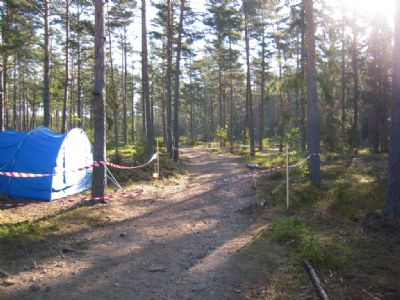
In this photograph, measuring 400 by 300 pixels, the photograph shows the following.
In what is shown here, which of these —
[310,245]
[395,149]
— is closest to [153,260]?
[310,245]

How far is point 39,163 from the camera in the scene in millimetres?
11977

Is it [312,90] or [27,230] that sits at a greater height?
[312,90]

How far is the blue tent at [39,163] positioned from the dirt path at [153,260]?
244cm

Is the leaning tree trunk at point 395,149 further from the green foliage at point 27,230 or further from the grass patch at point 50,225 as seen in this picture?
the green foliage at point 27,230

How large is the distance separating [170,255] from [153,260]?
377 millimetres

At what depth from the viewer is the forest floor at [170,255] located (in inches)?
216

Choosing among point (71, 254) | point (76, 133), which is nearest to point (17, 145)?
point (76, 133)

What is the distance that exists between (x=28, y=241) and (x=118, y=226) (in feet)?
7.17

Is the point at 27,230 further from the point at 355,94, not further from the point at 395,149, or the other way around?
the point at 355,94

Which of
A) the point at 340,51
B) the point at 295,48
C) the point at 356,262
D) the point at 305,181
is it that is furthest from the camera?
the point at 295,48

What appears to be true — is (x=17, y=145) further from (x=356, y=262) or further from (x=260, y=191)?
(x=356, y=262)

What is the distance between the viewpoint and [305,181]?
542 inches

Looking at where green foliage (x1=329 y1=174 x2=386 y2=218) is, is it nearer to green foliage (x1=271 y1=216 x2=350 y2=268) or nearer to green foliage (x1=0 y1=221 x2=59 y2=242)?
green foliage (x1=271 y1=216 x2=350 y2=268)

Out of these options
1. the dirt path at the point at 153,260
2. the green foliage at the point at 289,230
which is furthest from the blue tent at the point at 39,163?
the green foliage at the point at 289,230
